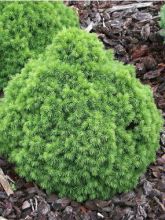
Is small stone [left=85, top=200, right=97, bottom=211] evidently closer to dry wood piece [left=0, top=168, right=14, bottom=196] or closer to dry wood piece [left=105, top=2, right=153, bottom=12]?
dry wood piece [left=0, top=168, right=14, bottom=196]

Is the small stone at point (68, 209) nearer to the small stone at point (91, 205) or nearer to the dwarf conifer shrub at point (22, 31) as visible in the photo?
the small stone at point (91, 205)

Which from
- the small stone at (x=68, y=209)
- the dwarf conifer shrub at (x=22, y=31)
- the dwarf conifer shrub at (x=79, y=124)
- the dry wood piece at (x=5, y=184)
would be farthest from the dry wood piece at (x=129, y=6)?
the small stone at (x=68, y=209)

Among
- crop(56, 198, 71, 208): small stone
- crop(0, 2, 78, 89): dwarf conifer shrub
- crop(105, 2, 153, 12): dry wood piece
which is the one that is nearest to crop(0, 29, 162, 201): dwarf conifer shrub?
crop(56, 198, 71, 208): small stone

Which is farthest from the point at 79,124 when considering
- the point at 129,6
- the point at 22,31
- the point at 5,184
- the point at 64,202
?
the point at 129,6

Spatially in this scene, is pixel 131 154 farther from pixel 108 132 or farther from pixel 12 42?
pixel 12 42

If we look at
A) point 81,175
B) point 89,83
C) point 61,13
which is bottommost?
point 81,175

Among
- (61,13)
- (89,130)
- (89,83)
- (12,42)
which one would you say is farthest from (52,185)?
(61,13)
